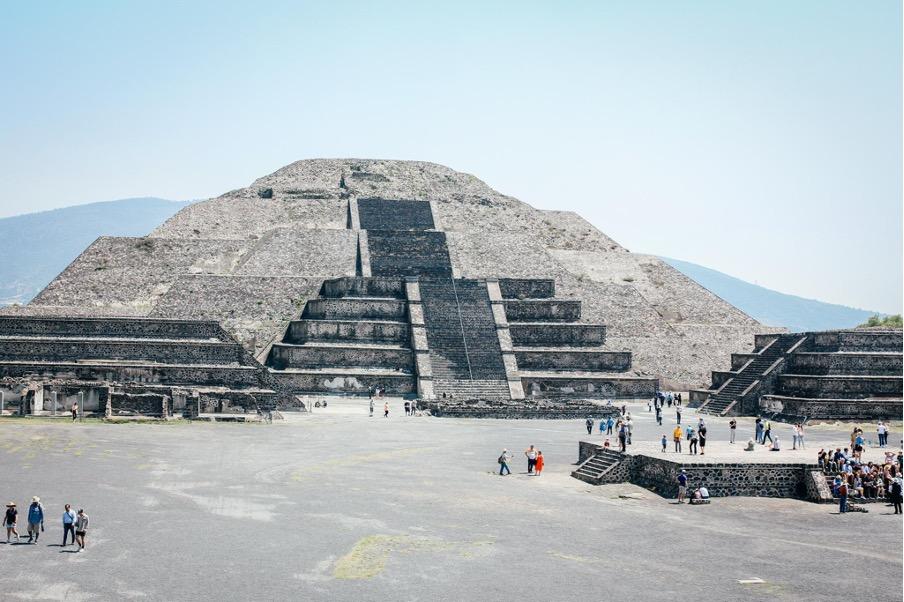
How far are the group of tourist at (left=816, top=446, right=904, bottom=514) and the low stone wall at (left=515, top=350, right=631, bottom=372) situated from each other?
24.4m

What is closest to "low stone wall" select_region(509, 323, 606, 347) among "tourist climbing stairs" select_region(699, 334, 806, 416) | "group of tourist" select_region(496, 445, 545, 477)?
"tourist climbing stairs" select_region(699, 334, 806, 416)

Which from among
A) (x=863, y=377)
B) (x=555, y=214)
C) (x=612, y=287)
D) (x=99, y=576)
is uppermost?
(x=555, y=214)

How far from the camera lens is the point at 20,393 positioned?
38438mm

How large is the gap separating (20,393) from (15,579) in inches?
951

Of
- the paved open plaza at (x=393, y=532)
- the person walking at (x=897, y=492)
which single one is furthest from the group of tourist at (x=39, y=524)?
the person walking at (x=897, y=492)

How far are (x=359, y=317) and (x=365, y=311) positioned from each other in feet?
1.55

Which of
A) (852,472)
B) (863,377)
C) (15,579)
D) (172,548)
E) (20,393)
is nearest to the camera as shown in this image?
(15,579)

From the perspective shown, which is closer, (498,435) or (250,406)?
(498,435)

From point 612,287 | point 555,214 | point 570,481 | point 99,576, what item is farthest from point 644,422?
point 555,214

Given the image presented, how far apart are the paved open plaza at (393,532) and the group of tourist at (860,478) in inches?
24.5

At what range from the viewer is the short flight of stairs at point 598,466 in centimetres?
2636

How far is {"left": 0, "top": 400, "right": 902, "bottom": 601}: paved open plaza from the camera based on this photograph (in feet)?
54.4

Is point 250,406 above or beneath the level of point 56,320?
beneath

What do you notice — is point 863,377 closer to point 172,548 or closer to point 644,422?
point 644,422
